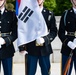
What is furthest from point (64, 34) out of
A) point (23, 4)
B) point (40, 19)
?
point (23, 4)

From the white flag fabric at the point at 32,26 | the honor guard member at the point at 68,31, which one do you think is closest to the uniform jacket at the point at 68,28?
the honor guard member at the point at 68,31

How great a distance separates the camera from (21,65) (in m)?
6.49

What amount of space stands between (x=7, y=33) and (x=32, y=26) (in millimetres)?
335

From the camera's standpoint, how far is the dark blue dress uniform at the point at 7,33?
4441 millimetres

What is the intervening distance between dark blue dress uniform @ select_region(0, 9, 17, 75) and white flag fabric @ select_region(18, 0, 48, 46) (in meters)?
0.10

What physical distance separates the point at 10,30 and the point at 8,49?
246mm

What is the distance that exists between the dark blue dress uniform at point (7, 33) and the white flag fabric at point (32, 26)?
3.9 inches

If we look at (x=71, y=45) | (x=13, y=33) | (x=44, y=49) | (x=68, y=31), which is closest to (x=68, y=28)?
(x=68, y=31)

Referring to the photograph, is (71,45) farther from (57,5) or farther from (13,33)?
(57,5)

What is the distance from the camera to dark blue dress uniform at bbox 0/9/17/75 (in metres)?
4.44

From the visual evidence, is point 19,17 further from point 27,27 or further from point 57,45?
point 57,45

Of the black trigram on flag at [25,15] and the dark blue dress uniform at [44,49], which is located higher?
the black trigram on flag at [25,15]

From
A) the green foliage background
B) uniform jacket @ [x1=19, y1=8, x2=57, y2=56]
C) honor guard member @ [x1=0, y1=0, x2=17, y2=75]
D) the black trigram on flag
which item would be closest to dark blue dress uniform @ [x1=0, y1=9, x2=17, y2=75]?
honor guard member @ [x1=0, y1=0, x2=17, y2=75]

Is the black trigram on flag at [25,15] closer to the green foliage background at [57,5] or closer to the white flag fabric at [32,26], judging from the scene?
the white flag fabric at [32,26]
